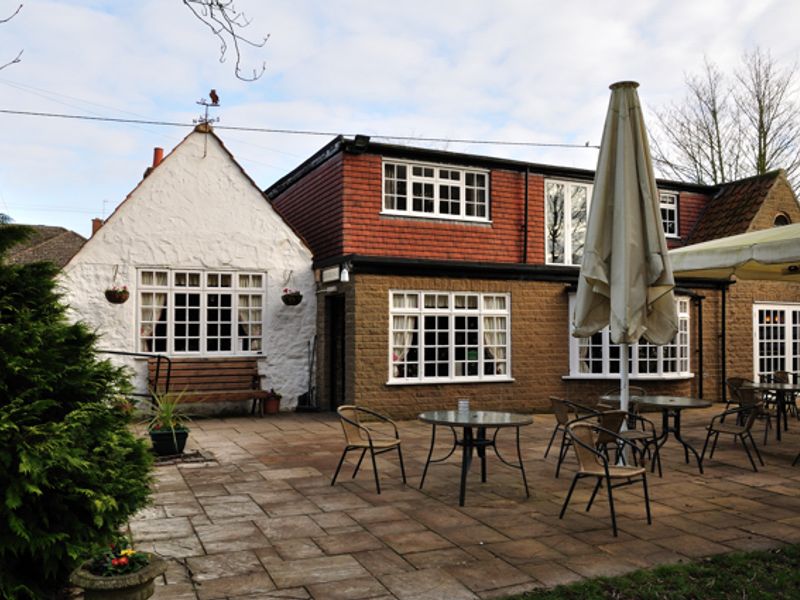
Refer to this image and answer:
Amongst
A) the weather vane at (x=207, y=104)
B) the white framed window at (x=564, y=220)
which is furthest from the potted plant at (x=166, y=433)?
the white framed window at (x=564, y=220)

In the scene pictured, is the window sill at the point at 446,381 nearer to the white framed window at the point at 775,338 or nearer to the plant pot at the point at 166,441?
the plant pot at the point at 166,441

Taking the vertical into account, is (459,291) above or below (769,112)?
below

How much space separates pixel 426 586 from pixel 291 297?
31.7 feet

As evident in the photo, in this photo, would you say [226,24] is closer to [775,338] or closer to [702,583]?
[702,583]

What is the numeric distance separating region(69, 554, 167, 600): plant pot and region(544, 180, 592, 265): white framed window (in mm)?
12144

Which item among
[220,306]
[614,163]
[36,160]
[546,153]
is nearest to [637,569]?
[614,163]

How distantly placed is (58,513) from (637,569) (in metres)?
3.61

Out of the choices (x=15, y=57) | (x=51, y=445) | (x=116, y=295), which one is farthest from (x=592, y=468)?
(x=116, y=295)

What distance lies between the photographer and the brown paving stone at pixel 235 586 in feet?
13.5

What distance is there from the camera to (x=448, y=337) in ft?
43.4

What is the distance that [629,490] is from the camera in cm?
680

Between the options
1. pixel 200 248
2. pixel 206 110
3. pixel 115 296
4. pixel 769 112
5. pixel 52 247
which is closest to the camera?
pixel 115 296

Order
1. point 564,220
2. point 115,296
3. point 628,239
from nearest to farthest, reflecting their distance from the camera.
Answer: point 628,239 → point 115,296 → point 564,220

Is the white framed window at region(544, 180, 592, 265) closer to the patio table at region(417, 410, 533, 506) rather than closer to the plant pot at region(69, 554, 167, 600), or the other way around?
the patio table at region(417, 410, 533, 506)
